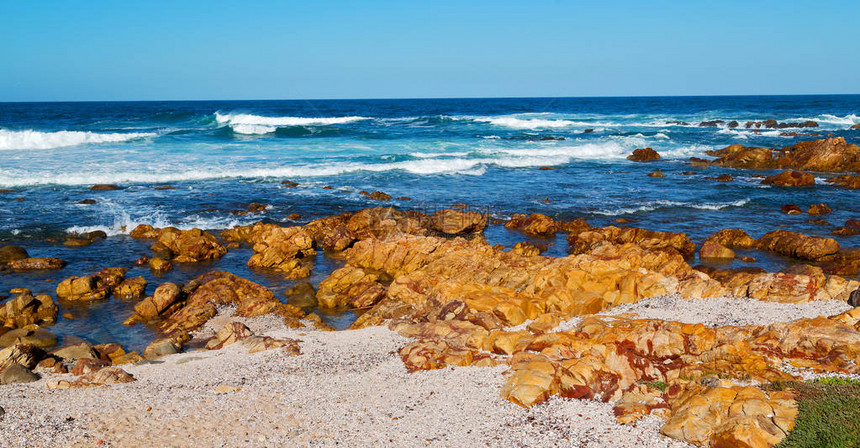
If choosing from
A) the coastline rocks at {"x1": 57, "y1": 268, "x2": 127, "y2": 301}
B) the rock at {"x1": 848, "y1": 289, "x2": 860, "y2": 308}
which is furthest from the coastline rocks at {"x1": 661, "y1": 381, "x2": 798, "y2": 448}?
the coastline rocks at {"x1": 57, "y1": 268, "x2": 127, "y2": 301}

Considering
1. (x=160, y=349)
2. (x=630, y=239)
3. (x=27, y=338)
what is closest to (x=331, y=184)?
(x=630, y=239)

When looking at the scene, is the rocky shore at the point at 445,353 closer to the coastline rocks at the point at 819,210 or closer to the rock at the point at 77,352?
the rock at the point at 77,352

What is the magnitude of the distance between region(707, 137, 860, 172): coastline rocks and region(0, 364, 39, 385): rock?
4287 centimetres

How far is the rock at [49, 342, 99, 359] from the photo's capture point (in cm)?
1300

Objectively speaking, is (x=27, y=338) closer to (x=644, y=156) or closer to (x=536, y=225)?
(x=536, y=225)

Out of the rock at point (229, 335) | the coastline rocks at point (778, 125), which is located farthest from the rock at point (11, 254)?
the coastline rocks at point (778, 125)

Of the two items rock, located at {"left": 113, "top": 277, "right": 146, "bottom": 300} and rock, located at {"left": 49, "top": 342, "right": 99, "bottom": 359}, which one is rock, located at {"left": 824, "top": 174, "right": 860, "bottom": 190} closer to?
rock, located at {"left": 113, "top": 277, "right": 146, "bottom": 300}

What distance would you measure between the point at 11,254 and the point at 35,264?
4.27ft

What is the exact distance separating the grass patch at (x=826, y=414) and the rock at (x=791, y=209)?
20939 mm

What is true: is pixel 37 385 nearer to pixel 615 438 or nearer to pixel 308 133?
pixel 615 438

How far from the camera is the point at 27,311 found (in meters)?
15.4

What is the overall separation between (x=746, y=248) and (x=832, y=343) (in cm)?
1207

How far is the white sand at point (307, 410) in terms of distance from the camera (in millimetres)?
8891

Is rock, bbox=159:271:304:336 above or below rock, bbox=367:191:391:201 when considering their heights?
below
